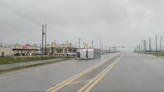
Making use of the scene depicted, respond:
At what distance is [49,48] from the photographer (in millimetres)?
134250

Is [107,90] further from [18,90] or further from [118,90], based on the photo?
[18,90]

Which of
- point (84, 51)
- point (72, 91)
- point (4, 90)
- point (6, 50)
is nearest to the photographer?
point (72, 91)

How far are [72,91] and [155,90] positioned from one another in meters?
3.61

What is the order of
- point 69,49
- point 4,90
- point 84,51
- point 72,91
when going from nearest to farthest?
point 72,91 < point 4,90 < point 84,51 < point 69,49

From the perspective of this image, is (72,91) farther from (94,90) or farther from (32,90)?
(32,90)

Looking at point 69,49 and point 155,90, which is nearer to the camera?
point 155,90

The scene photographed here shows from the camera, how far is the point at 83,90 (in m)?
9.04

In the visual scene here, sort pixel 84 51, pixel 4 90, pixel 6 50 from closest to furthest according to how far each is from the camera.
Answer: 1. pixel 4 90
2. pixel 84 51
3. pixel 6 50

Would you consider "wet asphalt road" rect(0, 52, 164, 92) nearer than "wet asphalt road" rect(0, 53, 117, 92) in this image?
Yes

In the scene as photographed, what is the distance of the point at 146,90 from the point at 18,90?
5.60 meters

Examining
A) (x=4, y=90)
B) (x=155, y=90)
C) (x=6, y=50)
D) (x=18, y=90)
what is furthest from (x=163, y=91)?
(x=6, y=50)

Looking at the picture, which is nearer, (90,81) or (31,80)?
(90,81)

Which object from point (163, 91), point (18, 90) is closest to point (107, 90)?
point (163, 91)

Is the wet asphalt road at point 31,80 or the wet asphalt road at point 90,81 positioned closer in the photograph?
the wet asphalt road at point 90,81
